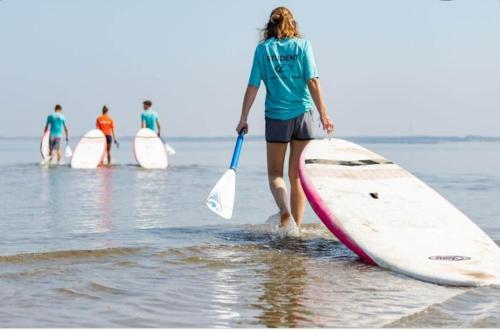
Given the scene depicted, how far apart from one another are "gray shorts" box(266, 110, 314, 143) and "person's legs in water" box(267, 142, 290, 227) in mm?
63

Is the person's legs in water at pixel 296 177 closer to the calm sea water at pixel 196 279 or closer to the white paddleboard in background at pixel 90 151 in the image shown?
the calm sea water at pixel 196 279

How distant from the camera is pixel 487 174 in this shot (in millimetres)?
14281

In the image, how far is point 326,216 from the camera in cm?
500

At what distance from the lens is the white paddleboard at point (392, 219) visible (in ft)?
13.9

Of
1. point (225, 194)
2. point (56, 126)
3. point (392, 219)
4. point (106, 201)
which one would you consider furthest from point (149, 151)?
point (392, 219)

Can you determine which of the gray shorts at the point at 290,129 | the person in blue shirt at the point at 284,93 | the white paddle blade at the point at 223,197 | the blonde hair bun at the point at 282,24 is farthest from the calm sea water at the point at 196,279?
the blonde hair bun at the point at 282,24

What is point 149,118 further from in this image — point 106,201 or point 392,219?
point 392,219

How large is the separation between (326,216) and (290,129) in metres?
0.89

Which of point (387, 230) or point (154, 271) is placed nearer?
point (154, 271)

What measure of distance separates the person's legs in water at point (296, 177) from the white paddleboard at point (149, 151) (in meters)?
11.2

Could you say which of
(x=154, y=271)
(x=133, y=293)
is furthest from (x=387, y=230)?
(x=133, y=293)

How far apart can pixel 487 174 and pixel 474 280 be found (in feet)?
35.6
